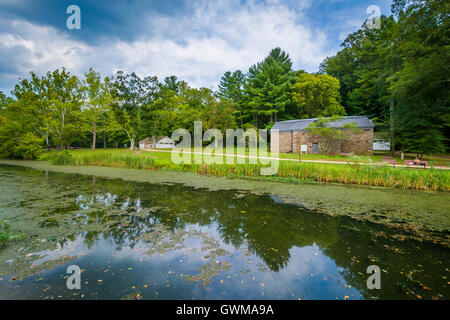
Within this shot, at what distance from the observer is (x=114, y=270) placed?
321cm

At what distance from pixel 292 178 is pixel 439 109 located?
14.4 m

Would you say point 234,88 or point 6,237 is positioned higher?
point 234,88

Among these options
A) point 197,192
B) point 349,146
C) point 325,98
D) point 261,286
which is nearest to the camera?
point 261,286

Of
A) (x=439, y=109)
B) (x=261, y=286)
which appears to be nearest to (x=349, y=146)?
(x=439, y=109)

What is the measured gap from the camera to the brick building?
20.2 meters

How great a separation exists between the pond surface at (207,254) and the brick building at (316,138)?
17774 millimetres

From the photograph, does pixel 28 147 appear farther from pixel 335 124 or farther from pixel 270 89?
pixel 270 89

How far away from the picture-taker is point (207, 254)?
379cm

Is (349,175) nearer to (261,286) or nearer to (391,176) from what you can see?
(391,176)

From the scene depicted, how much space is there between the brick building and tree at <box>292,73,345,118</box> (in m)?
9.22

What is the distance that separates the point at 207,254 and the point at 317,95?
34260 millimetres
